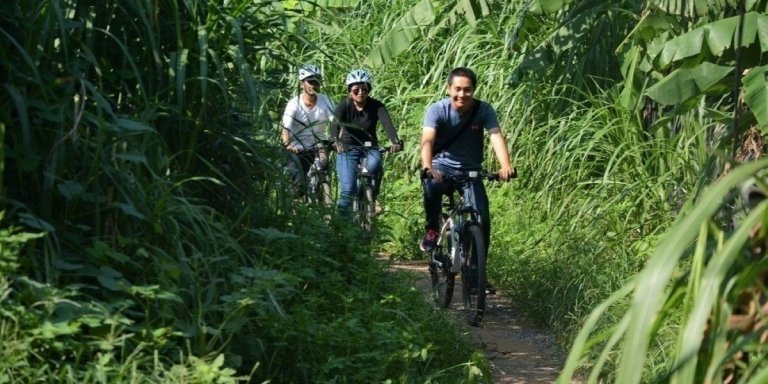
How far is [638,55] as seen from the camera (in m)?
Answer: 10.6

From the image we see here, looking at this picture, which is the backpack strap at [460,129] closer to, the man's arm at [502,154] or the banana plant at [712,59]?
the man's arm at [502,154]

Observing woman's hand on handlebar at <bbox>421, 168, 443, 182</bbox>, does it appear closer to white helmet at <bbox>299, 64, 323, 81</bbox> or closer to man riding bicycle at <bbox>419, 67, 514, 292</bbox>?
man riding bicycle at <bbox>419, 67, 514, 292</bbox>

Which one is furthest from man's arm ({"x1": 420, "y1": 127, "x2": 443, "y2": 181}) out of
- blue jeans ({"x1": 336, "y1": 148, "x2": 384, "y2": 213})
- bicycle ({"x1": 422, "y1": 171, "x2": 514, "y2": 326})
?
blue jeans ({"x1": 336, "y1": 148, "x2": 384, "y2": 213})

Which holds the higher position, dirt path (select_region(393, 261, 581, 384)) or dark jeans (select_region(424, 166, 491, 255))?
dark jeans (select_region(424, 166, 491, 255))

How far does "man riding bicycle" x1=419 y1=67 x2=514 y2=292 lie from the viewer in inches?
387

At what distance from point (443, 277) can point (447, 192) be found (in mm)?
811

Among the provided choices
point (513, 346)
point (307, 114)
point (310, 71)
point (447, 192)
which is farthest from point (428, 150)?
point (310, 71)

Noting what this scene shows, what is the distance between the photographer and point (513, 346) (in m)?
8.90

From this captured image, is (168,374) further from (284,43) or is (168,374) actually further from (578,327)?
(578,327)

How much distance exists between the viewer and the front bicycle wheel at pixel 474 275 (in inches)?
371

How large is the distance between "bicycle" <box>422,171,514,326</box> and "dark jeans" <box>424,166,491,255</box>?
0.10 ft

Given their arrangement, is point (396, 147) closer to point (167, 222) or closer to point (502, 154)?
point (502, 154)

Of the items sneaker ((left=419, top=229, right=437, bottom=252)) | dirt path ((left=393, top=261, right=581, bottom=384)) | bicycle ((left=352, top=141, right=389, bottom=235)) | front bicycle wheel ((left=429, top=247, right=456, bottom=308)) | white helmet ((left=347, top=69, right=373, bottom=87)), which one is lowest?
dirt path ((left=393, top=261, right=581, bottom=384))

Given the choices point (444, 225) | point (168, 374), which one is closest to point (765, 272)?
point (168, 374)
